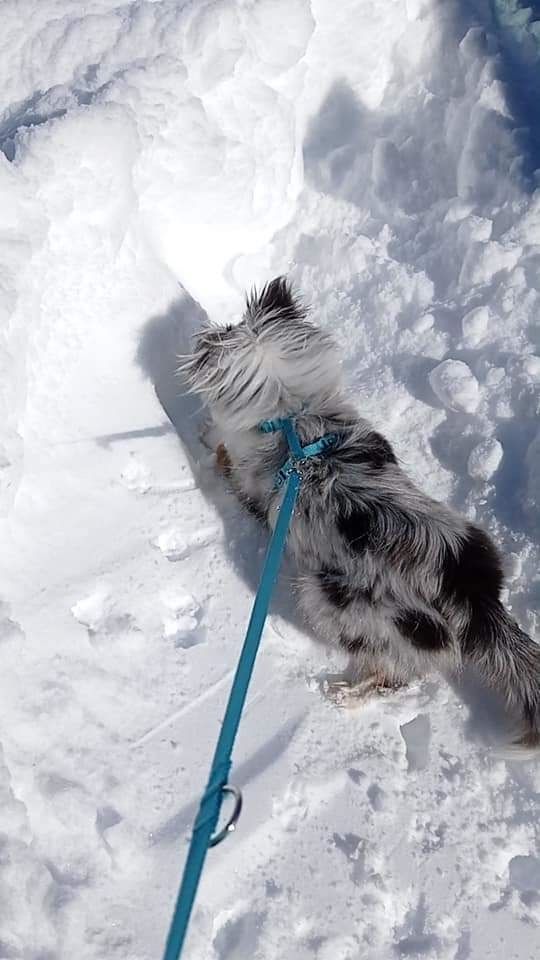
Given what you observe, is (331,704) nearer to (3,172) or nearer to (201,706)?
(201,706)

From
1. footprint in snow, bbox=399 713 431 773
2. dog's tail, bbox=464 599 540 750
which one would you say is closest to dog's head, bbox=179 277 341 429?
→ dog's tail, bbox=464 599 540 750

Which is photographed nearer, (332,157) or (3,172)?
(3,172)

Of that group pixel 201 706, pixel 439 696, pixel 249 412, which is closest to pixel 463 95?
pixel 249 412

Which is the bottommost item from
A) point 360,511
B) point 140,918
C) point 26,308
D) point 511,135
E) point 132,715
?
point 140,918

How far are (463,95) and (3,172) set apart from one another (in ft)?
8.00

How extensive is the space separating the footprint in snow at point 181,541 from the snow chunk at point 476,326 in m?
1.44

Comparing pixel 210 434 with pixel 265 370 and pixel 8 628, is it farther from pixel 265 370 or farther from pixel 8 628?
pixel 8 628

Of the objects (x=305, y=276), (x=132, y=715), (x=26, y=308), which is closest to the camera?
(x=132, y=715)

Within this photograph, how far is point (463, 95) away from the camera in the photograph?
14.4 feet

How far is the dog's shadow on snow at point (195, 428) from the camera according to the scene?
338 cm

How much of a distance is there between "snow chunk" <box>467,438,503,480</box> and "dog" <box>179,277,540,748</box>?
1.60ft

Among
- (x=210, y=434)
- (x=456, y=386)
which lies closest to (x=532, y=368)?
(x=456, y=386)

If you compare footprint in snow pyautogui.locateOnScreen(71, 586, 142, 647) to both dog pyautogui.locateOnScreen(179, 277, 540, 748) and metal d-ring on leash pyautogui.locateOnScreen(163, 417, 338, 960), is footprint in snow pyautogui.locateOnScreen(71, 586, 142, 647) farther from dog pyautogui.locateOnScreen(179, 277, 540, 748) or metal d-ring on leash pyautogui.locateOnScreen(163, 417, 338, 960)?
metal d-ring on leash pyautogui.locateOnScreen(163, 417, 338, 960)

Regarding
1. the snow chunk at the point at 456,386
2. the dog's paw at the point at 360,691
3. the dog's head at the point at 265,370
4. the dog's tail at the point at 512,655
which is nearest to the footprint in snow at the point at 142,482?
the dog's head at the point at 265,370
